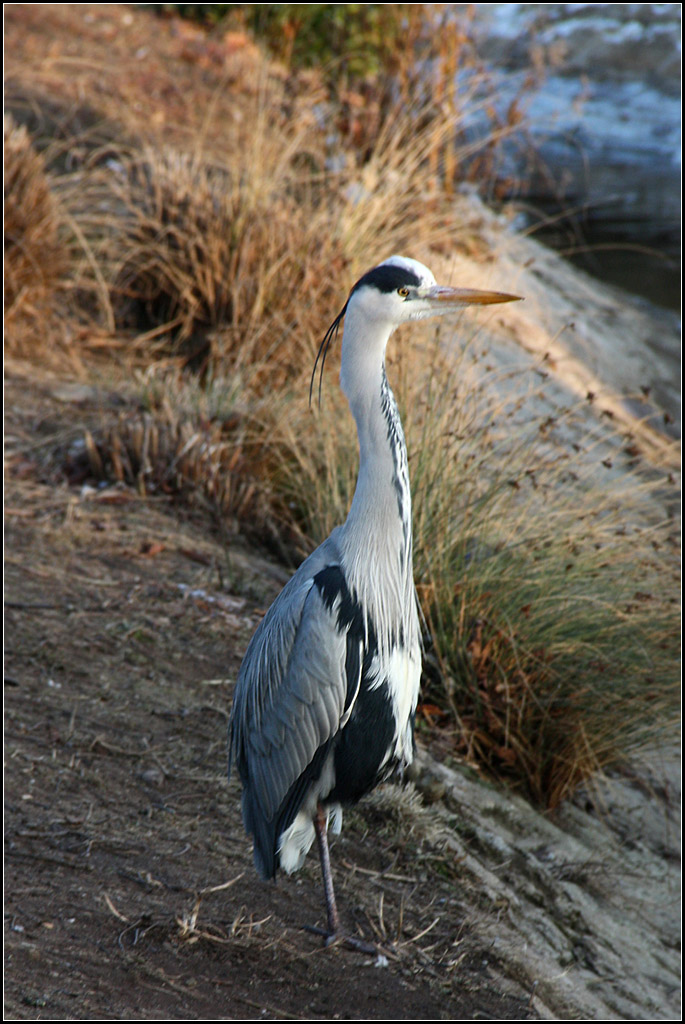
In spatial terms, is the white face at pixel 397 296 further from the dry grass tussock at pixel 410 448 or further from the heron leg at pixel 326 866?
the dry grass tussock at pixel 410 448

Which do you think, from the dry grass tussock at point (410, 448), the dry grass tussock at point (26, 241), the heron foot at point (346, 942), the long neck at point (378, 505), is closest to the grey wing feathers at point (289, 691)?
the long neck at point (378, 505)

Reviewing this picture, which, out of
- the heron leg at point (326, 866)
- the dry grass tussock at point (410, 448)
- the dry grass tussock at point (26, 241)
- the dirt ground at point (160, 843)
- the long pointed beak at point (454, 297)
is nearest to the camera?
the long pointed beak at point (454, 297)

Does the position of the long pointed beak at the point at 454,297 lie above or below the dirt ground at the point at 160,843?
above

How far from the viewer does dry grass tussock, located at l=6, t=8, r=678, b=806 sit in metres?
3.94

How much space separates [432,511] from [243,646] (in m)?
0.90

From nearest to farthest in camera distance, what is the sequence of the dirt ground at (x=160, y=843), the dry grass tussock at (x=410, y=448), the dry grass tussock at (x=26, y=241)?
1. the dirt ground at (x=160, y=843)
2. the dry grass tussock at (x=410, y=448)
3. the dry grass tussock at (x=26, y=241)

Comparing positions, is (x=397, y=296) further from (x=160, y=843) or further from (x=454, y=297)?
(x=160, y=843)

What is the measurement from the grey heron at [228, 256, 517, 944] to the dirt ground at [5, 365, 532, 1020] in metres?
0.23

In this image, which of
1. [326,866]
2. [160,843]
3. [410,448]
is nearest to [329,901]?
[326,866]

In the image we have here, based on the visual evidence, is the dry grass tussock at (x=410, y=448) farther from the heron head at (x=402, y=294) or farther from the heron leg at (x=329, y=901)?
the heron head at (x=402, y=294)

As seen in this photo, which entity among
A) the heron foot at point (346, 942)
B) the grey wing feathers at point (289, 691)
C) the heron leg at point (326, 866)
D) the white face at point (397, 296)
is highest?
the white face at point (397, 296)

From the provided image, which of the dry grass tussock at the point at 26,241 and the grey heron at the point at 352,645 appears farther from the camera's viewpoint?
the dry grass tussock at the point at 26,241

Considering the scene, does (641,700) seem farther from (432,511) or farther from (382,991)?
(382,991)

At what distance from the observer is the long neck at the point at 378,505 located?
248 centimetres
